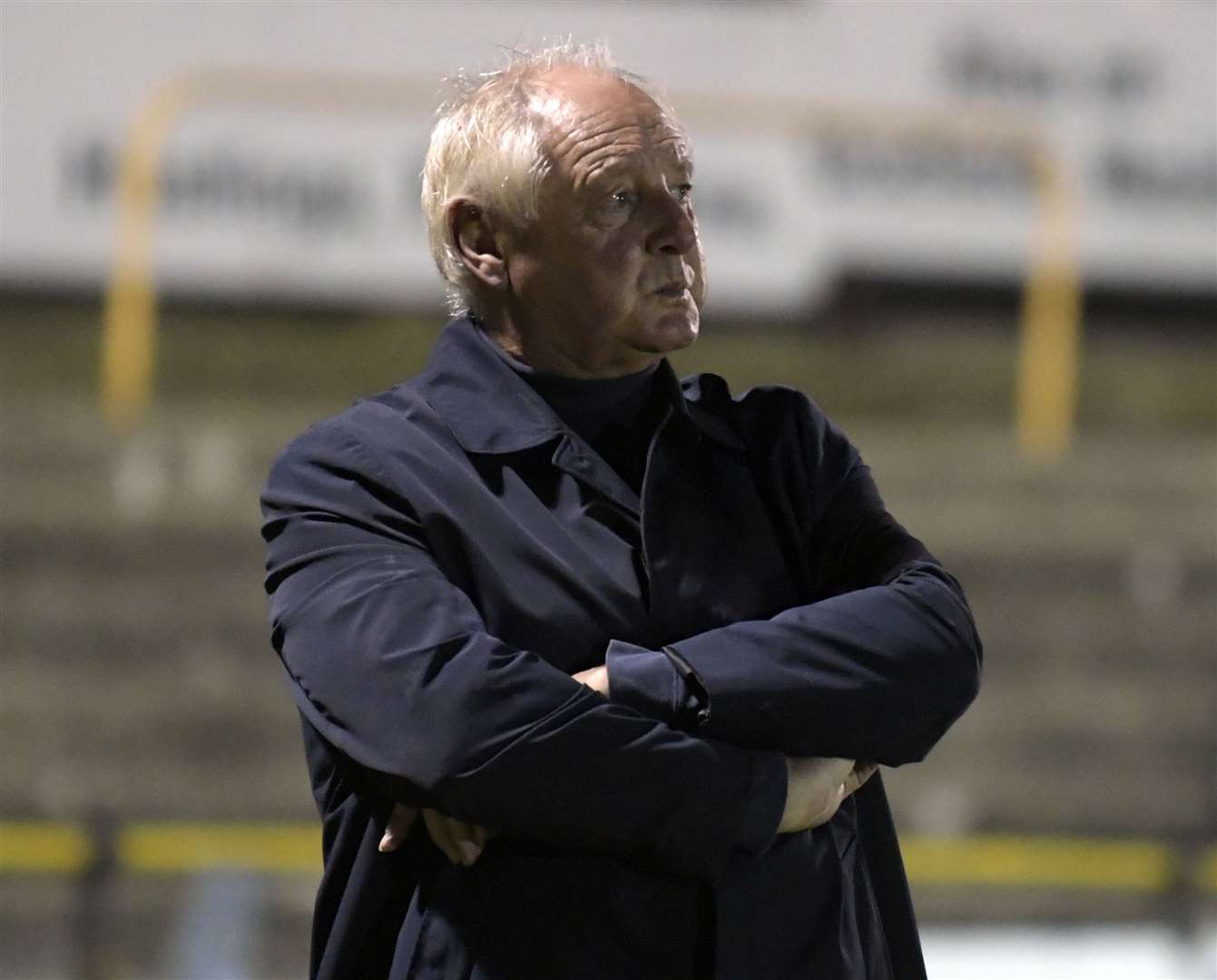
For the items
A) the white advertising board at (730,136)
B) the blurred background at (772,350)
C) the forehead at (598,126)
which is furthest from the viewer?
the white advertising board at (730,136)

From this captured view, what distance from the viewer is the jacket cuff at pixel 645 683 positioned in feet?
4.09

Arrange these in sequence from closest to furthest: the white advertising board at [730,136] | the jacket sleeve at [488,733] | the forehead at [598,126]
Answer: the jacket sleeve at [488,733]
the forehead at [598,126]
the white advertising board at [730,136]

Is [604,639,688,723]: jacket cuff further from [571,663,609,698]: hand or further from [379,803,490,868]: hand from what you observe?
[379,803,490,868]: hand

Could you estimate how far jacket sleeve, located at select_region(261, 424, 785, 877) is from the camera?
1192mm

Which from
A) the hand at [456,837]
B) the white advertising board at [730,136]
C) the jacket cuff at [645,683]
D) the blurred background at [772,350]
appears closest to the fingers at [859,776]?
the jacket cuff at [645,683]

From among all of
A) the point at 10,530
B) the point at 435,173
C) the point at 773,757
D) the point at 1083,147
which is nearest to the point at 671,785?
the point at 773,757

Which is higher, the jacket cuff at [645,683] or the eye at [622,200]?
the eye at [622,200]

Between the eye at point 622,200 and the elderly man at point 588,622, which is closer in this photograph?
the elderly man at point 588,622

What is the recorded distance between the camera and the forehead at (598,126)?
1321 mm

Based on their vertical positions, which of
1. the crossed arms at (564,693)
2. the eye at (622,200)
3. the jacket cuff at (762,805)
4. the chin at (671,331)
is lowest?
the jacket cuff at (762,805)

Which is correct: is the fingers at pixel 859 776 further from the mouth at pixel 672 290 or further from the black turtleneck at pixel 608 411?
the mouth at pixel 672 290

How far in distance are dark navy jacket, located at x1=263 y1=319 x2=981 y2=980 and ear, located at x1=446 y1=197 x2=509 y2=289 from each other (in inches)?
1.9

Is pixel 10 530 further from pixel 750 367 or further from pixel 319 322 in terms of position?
pixel 750 367

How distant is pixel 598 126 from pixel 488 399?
20 cm
